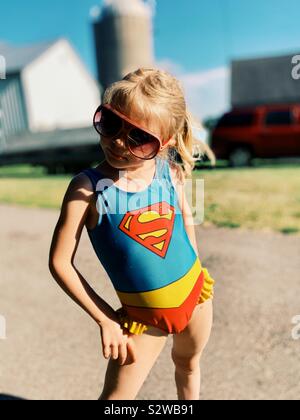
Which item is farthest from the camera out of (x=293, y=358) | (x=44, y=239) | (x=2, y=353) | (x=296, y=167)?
(x=296, y=167)

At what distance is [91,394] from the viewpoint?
2.05 meters

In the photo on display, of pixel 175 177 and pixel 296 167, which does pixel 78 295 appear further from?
pixel 296 167

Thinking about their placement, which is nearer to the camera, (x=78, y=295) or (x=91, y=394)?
(x=78, y=295)

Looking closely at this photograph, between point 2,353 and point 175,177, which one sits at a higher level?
point 175,177

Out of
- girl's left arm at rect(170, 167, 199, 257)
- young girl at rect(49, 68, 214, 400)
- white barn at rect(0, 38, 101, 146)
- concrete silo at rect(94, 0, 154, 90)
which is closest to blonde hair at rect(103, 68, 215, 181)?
young girl at rect(49, 68, 214, 400)

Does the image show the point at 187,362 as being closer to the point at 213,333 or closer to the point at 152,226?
the point at 152,226

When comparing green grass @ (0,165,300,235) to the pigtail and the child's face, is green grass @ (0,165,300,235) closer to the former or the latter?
the pigtail

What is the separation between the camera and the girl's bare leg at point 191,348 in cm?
146

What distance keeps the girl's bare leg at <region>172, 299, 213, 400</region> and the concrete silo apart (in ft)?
87.3

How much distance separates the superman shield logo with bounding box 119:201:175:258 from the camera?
4.11 feet

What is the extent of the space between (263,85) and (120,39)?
1035 centimetres

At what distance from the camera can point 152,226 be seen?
1282 millimetres
